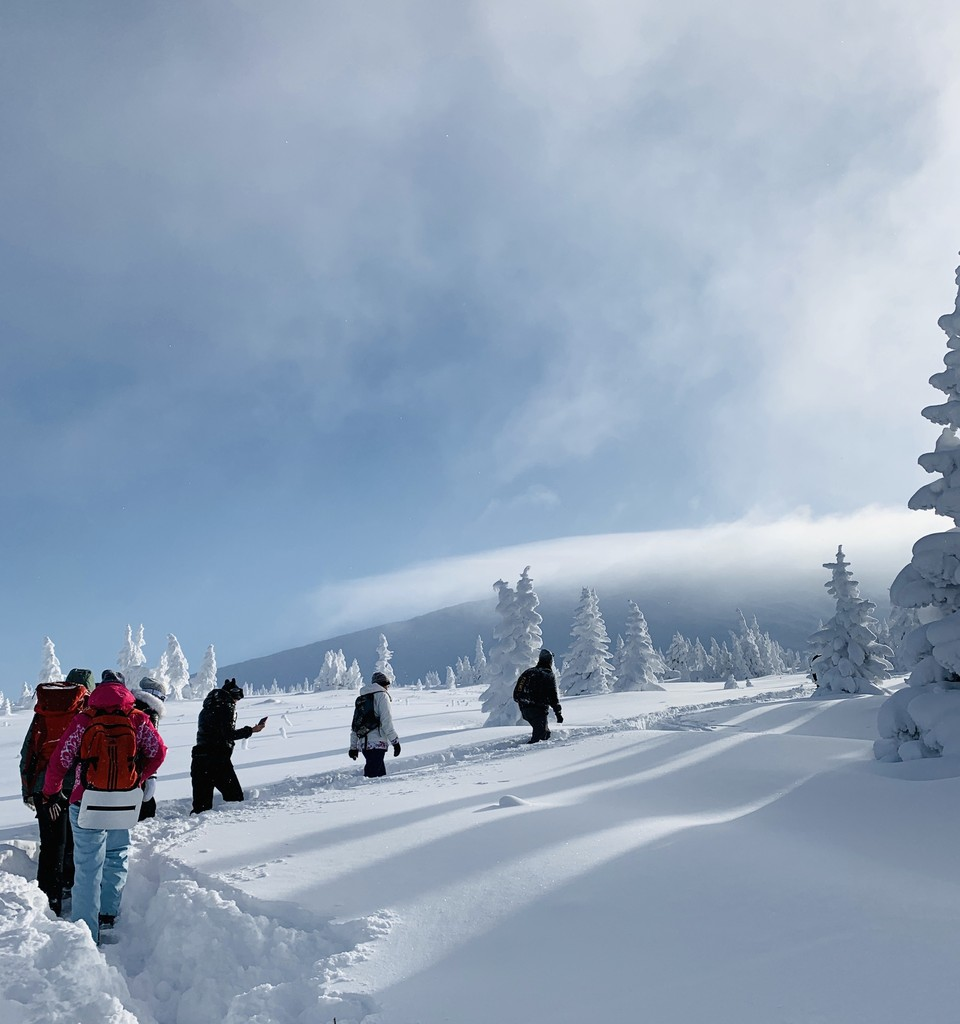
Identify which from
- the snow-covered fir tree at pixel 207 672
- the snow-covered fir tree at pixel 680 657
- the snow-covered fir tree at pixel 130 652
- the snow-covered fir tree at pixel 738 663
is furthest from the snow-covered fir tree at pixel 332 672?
the snow-covered fir tree at pixel 738 663

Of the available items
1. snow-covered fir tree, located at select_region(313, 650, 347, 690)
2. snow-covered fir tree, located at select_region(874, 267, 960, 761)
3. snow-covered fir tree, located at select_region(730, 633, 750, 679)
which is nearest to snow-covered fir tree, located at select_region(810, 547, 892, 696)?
A: snow-covered fir tree, located at select_region(874, 267, 960, 761)

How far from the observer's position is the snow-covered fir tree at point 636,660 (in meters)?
52.1

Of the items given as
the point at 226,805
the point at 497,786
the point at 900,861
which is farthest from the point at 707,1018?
the point at 226,805

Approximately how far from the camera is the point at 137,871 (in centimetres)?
656

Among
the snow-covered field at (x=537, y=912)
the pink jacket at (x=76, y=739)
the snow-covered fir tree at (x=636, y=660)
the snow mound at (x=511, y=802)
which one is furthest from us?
the snow-covered fir tree at (x=636, y=660)

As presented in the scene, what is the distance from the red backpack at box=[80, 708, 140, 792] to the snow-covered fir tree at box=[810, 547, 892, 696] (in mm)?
30892

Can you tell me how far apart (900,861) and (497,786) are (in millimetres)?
5414

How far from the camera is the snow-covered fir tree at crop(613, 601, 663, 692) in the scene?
52.1 metres

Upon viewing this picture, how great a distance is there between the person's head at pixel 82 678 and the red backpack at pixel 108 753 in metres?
1.49

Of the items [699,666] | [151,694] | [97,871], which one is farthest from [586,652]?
[699,666]

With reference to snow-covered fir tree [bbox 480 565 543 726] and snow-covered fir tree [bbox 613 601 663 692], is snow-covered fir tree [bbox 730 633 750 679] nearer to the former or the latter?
snow-covered fir tree [bbox 613 601 663 692]

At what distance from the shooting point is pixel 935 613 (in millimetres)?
11984

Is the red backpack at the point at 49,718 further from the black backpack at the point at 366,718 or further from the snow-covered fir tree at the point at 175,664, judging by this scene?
the snow-covered fir tree at the point at 175,664

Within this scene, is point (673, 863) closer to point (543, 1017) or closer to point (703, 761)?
point (543, 1017)
